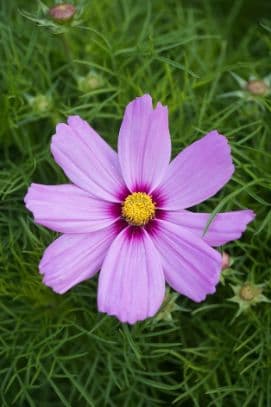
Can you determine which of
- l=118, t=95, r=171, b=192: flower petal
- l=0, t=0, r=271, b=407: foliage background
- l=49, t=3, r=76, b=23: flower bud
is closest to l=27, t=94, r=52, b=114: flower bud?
l=0, t=0, r=271, b=407: foliage background

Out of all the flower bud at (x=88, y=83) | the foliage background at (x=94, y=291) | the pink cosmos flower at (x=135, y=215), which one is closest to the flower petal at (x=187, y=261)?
the pink cosmos flower at (x=135, y=215)

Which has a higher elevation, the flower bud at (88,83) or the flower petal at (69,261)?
the flower bud at (88,83)

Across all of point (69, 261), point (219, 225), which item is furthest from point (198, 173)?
point (69, 261)

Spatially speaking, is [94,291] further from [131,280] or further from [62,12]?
[62,12]

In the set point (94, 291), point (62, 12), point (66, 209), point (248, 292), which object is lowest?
point (94, 291)

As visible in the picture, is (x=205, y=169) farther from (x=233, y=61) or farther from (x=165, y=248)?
(x=233, y=61)

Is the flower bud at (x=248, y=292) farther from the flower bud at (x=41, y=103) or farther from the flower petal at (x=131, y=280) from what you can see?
the flower bud at (x=41, y=103)
